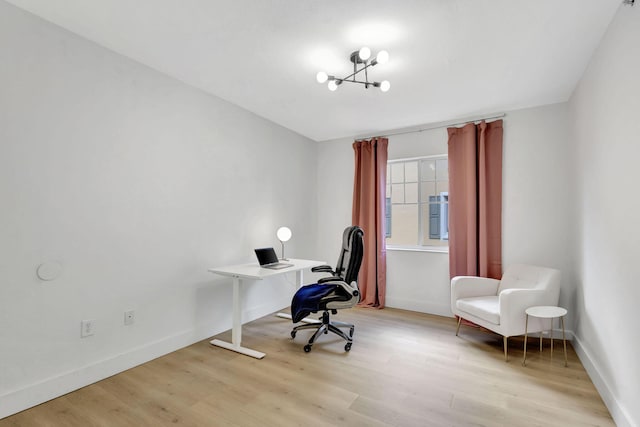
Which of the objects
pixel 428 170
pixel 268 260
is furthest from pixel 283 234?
pixel 428 170

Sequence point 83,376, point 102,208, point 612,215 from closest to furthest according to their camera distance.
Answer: point 612,215 < point 83,376 < point 102,208

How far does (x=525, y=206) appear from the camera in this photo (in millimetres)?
3459

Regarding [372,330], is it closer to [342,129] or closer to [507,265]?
[507,265]

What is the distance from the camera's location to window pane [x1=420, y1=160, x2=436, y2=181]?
165 inches

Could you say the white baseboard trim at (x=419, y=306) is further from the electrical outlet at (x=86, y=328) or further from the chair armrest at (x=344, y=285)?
the electrical outlet at (x=86, y=328)

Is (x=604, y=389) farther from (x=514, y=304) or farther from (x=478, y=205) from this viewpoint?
(x=478, y=205)

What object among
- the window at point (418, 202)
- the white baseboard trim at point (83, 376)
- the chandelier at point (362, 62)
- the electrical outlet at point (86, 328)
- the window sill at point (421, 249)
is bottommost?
the white baseboard trim at point (83, 376)

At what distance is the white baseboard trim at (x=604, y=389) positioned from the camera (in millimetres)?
1757

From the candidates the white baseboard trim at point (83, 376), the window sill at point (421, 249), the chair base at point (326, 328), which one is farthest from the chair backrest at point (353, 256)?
the white baseboard trim at point (83, 376)

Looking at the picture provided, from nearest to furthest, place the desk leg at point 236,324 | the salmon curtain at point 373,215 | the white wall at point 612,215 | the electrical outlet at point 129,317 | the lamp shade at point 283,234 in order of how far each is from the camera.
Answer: the white wall at point 612,215 < the electrical outlet at point 129,317 < the desk leg at point 236,324 < the lamp shade at point 283,234 < the salmon curtain at point 373,215

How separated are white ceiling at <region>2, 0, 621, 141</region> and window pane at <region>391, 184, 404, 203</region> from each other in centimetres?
138

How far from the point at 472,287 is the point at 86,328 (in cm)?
347

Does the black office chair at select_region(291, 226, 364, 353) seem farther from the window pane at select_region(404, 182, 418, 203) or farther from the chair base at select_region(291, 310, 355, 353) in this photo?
the window pane at select_region(404, 182, 418, 203)

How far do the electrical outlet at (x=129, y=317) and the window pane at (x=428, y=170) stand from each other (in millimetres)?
3611
